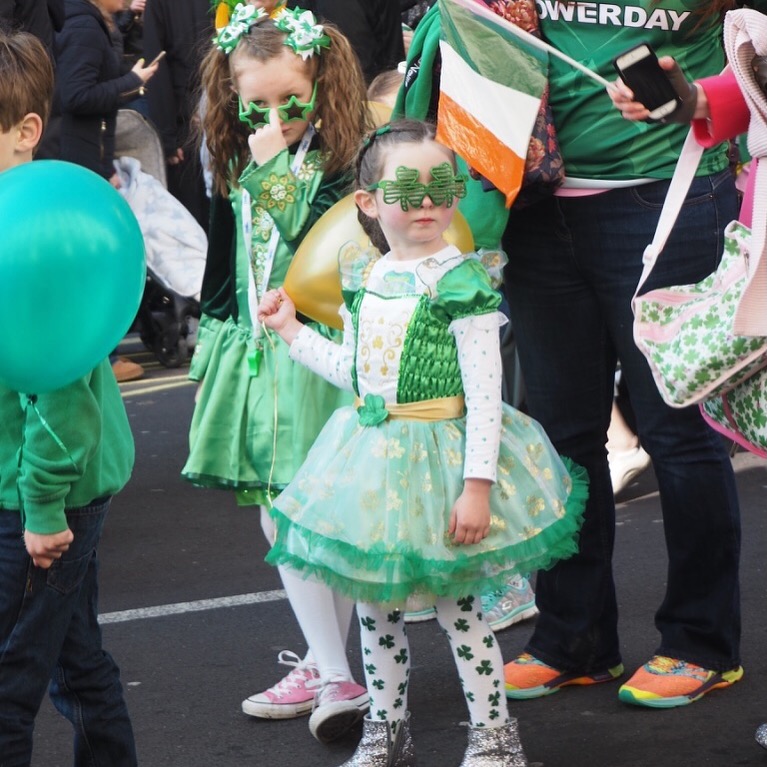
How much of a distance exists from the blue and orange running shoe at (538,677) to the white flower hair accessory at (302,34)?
1.65 meters

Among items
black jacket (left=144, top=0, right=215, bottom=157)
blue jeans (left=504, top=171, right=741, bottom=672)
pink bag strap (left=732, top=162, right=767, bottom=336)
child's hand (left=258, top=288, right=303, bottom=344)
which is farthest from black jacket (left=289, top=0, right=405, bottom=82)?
pink bag strap (left=732, top=162, right=767, bottom=336)

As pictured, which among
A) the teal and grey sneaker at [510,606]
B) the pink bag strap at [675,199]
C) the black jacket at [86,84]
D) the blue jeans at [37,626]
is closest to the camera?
the blue jeans at [37,626]

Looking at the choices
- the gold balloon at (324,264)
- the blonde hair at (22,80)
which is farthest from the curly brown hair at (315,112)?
the blonde hair at (22,80)

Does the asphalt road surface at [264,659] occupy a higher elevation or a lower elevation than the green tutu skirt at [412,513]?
lower

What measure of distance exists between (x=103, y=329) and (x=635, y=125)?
1.41m

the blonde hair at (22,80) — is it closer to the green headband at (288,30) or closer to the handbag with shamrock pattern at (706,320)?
the green headband at (288,30)

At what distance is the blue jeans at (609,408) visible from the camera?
345 centimetres

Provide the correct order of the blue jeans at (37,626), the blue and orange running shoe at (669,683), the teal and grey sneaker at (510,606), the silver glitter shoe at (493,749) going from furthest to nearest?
1. the teal and grey sneaker at (510,606)
2. the blue and orange running shoe at (669,683)
3. the silver glitter shoe at (493,749)
4. the blue jeans at (37,626)

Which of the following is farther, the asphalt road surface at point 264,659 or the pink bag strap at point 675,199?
the asphalt road surface at point 264,659

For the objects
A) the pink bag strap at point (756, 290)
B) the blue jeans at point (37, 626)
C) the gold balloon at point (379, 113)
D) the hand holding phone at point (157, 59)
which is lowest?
the blue jeans at point (37, 626)

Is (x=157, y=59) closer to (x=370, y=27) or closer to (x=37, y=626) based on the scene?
(x=370, y=27)

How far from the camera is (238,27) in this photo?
3.84m

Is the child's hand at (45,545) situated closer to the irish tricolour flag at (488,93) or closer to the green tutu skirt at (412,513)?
the green tutu skirt at (412,513)

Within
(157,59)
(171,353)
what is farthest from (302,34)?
(171,353)
